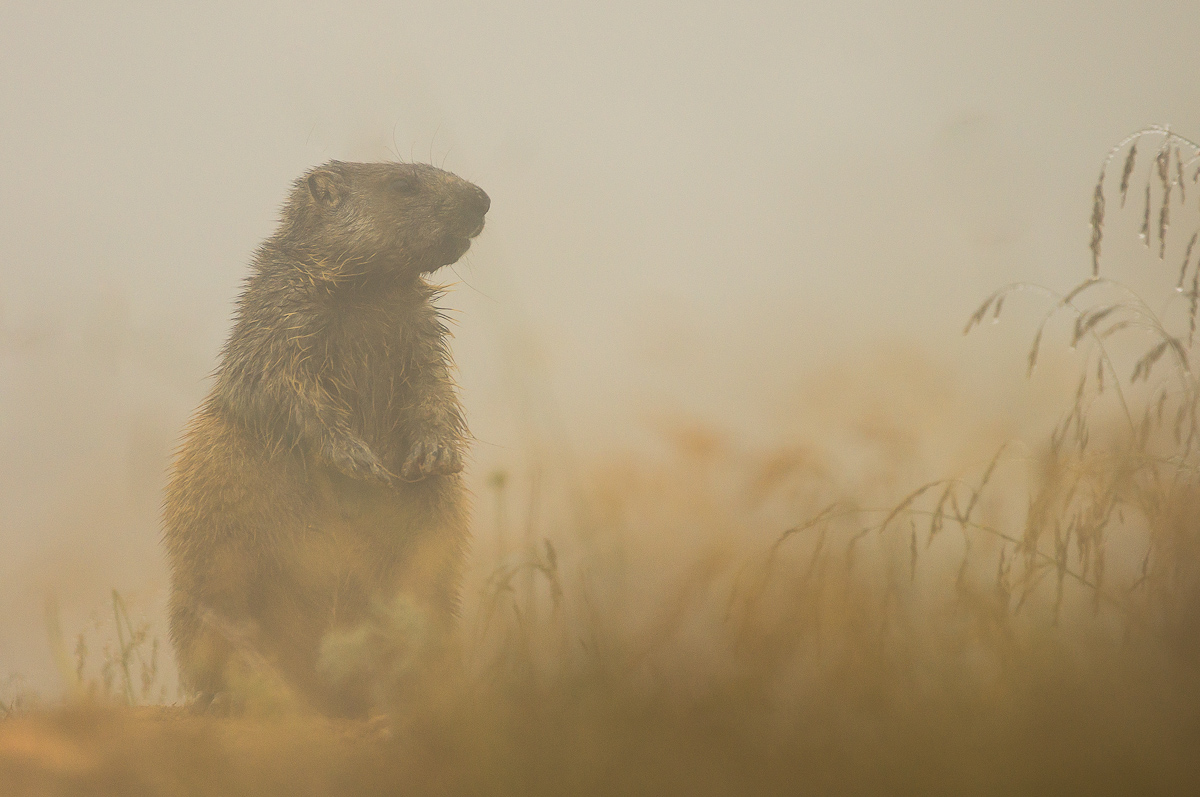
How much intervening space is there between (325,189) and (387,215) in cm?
25

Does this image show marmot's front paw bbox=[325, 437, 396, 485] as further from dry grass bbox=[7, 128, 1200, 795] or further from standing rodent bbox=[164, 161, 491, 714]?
dry grass bbox=[7, 128, 1200, 795]

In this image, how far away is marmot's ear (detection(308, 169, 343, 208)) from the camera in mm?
2527

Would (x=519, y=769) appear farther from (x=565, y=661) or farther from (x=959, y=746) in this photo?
(x=959, y=746)

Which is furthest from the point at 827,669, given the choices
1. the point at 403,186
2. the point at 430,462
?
the point at 403,186

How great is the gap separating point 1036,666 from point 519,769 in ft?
2.87

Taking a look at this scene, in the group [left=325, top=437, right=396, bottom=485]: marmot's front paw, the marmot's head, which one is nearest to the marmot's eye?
the marmot's head

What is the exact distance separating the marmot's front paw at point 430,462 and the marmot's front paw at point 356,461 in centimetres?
7

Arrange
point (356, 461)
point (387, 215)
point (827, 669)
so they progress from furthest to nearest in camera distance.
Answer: point (387, 215), point (356, 461), point (827, 669)

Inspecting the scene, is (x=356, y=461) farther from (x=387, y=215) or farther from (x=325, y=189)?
(x=325, y=189)

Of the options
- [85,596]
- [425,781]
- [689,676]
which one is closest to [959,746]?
[689,676]

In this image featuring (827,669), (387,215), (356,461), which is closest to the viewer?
(827,669)

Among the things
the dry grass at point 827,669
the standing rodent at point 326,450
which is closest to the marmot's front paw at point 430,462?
the standing rodent at point 326,450

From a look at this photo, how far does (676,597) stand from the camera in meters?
1.67

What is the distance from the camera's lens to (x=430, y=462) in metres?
2.35
